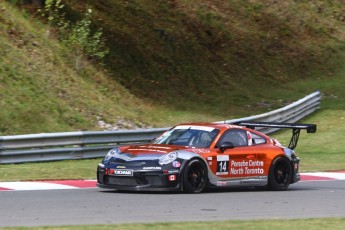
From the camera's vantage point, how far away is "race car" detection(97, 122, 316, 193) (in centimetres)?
1373

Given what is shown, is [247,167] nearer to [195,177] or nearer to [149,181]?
[195,177]

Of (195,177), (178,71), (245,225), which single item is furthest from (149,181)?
(178,71)

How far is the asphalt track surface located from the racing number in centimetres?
36

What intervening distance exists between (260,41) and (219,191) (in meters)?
24.4

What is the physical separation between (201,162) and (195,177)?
0.26m

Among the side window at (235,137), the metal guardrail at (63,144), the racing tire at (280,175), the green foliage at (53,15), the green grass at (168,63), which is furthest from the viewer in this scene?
the green foliage at (53,15)

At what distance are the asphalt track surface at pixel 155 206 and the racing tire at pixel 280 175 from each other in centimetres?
16

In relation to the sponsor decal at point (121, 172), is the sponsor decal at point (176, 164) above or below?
above

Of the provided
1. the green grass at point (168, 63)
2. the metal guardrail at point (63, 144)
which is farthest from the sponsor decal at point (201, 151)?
the green grass at point (168, 63)

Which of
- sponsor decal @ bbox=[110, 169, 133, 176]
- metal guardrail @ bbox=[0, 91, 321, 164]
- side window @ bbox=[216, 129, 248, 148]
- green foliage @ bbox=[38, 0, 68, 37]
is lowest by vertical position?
metal guardrail @ bbox=[0, 91, 321, 164]

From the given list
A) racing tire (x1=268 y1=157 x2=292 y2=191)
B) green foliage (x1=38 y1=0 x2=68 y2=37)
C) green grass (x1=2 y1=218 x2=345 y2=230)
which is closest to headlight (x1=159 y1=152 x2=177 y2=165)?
racing tire (x1=268 y1=157 x2=292 y2=191)

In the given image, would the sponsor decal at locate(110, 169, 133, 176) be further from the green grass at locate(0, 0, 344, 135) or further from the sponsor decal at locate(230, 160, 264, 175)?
the green grass at locate(0, 0, 344, 135)

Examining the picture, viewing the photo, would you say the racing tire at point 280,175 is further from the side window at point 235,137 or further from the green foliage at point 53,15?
the green foliage at point 53,15

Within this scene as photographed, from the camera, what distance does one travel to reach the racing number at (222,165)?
14.4 meters
